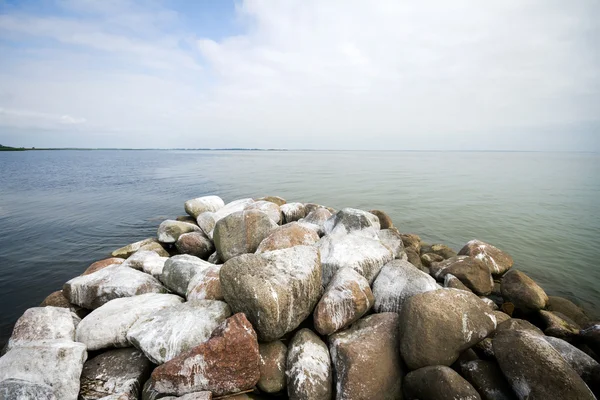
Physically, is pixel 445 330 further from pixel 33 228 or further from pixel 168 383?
pixel 33 228

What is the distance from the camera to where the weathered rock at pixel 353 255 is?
5.27 m

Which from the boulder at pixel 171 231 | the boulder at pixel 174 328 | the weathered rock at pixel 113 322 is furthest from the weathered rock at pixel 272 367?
the boulder at pixel 171 231

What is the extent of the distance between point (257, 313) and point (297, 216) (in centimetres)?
675

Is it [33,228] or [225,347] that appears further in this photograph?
[33,228]

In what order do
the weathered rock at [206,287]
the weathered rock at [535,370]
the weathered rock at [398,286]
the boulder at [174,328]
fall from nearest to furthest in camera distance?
the weathered rock at [535,370] → the boulder at [174,328] → the weathered rock at [398,286] → the weathered rock at [206,287]

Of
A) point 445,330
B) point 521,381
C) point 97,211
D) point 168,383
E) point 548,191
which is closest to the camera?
point 521,381

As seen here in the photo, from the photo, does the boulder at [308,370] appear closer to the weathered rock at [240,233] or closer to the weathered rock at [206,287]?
the weathered rock at [206,287]

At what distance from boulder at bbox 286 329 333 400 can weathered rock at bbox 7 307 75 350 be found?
352 cm

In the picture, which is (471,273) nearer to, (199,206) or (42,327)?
(42,327)

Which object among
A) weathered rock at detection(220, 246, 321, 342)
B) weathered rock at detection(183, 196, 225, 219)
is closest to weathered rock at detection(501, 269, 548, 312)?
weathered rock at detection(220, 246, 321, 342)

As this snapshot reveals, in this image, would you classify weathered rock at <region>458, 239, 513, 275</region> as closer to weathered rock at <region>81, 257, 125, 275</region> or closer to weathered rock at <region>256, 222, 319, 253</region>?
weathered rock at <region>256, 222, 319, 253</region>

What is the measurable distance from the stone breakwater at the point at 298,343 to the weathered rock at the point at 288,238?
3.33 feet

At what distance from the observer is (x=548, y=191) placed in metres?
21.5

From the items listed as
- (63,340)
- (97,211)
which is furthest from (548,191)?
(97,211)
